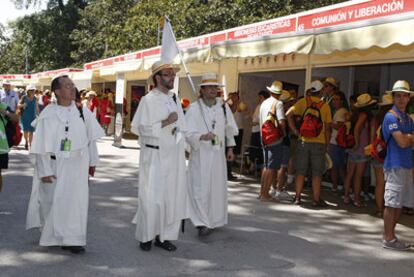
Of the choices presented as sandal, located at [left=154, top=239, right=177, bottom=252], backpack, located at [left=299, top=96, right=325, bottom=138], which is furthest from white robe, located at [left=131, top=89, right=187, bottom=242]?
backpack, located at [left=299, top=96, right=325, bottom=138]

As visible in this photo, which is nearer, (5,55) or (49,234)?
(49,234)

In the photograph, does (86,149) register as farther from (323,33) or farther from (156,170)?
(323,33)

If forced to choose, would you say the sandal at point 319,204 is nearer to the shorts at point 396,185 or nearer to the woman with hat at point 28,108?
the shorts at point 396,185

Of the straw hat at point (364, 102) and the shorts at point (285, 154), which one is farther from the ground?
the straw hat at point (364, 102)

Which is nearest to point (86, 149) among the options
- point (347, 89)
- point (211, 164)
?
point (211, 164)

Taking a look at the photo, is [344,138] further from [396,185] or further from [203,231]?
[203,231]

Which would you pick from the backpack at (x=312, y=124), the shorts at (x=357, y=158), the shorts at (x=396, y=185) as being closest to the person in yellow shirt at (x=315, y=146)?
the backpack at (x=312, y=124)

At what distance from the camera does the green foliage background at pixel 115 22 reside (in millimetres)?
25812

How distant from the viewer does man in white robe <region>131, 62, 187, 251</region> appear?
5105mm

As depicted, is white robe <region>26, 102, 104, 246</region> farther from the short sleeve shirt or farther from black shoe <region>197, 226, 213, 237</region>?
the short sleeve shirt

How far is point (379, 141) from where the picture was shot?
5.73 metres

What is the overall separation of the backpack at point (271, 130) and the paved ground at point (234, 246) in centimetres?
102

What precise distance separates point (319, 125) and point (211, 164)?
2302 millimetres

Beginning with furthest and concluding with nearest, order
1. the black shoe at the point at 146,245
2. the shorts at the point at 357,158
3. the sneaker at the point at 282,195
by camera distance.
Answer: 1. the sneaker at the point at 282,195
2. the shorts at the point at 357,158
3. the black shoe at the point at 146,245
